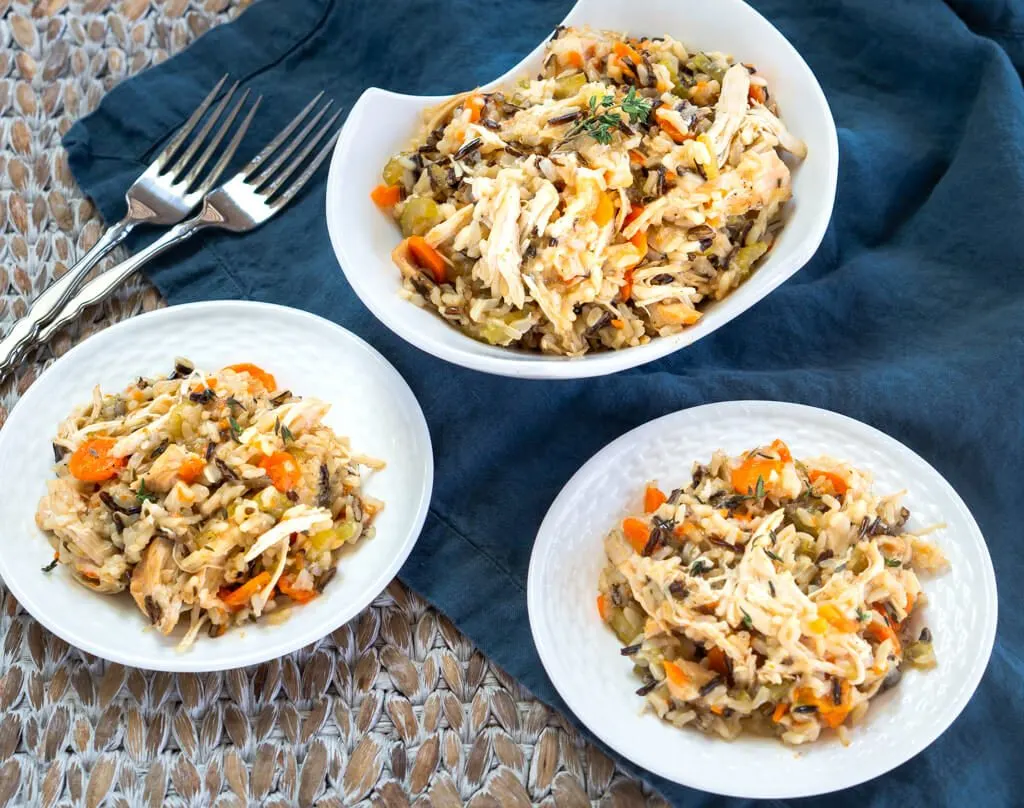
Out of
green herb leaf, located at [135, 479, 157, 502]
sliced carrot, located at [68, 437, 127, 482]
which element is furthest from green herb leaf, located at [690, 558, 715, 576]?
sliced carrot, located at [68, 437, 127, 482]

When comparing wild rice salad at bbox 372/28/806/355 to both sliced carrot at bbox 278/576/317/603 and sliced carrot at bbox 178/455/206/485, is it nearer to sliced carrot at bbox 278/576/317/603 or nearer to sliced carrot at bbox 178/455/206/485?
sliced carrot at bbox 178/455/206/485

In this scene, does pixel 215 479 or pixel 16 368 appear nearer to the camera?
pixel 215 479

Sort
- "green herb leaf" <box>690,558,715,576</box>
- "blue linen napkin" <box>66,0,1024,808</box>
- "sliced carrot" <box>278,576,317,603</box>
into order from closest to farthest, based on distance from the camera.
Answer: "green herb leaf" <box>690,558,715,576</box>, "sliced carrot" <box>278,576,317,603</box>, "blue linen napkin" <box>66,0,1024,808</box>

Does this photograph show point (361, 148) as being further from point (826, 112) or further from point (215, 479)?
point (826, 112)

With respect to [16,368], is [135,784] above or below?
below

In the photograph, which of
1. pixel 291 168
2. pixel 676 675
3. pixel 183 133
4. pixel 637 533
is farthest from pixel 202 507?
pixel 183 133

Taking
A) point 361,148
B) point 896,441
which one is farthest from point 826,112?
point 361,148
